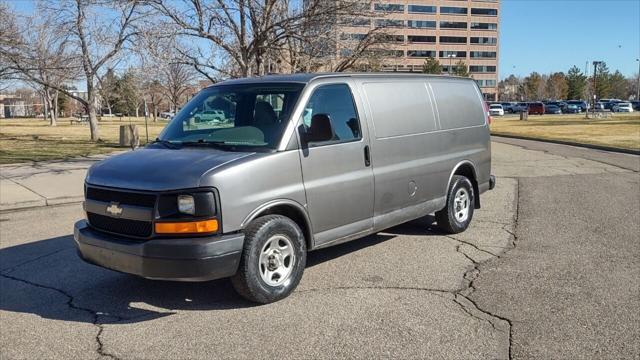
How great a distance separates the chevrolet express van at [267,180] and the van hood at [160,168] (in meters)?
0.01

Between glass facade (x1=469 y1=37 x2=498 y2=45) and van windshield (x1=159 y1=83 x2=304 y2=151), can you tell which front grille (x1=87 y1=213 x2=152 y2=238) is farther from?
glass facade (x1=469 y1=37 x2=498 y2=45)

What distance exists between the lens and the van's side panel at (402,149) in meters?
5.66

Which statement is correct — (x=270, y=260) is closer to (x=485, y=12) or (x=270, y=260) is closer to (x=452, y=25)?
(x=452, y=25)

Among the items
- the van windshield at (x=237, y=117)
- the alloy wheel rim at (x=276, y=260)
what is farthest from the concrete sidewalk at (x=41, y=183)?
the alloy wheel rim at (x=276, y=260)

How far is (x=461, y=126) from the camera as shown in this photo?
7109mm

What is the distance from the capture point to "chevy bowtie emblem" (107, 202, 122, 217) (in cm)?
443

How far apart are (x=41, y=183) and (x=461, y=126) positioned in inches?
369

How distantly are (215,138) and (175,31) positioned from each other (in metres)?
8.98

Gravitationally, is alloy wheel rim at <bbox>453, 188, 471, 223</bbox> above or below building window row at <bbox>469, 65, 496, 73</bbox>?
below

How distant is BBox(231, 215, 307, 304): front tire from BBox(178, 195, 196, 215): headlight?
49cm

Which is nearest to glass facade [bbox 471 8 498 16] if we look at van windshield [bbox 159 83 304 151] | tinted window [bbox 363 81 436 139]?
tinted window [bbox 363 81 436 139]

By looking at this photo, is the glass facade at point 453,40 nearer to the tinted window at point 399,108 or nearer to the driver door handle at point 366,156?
the tinted window at point 399,108

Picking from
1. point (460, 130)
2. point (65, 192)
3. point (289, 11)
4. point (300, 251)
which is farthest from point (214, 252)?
point (289, 11)

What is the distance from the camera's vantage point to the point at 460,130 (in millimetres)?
7062
